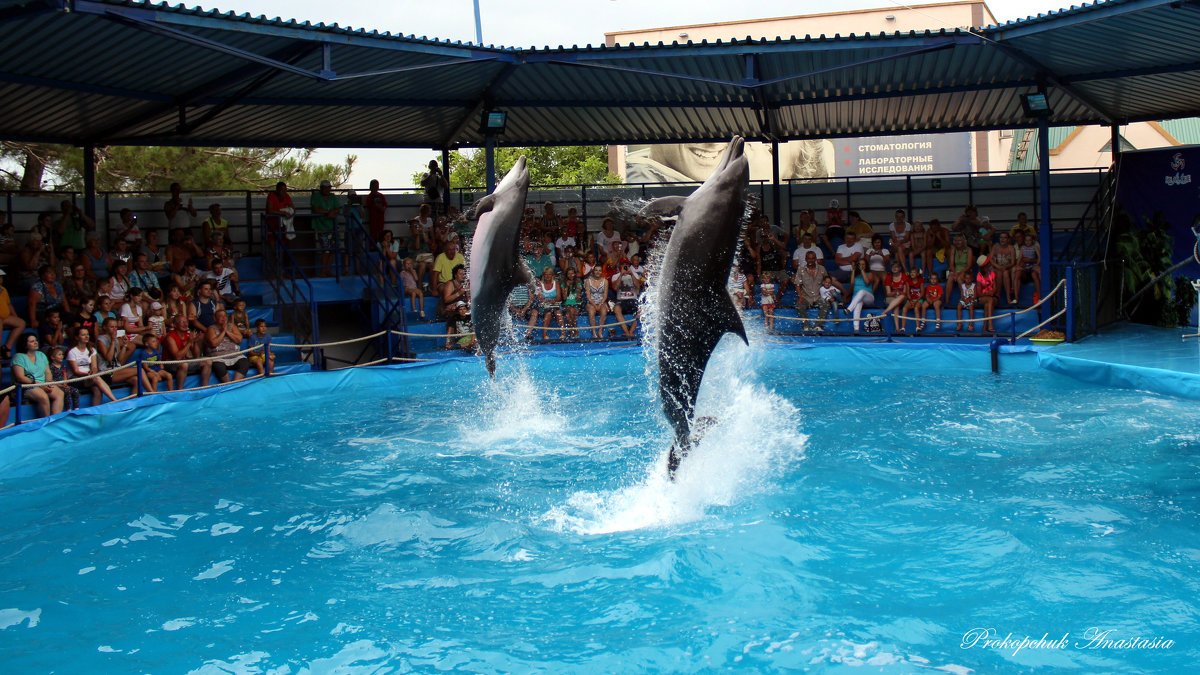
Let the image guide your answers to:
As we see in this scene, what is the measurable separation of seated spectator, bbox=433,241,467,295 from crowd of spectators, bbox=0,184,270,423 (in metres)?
2.85

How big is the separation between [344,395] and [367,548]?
6.04 m

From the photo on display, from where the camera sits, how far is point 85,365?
10062mm

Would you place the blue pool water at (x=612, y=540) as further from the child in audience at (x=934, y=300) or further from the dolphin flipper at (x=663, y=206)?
the child in audience at (x=934, y=300)

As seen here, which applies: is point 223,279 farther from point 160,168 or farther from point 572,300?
point 160,168

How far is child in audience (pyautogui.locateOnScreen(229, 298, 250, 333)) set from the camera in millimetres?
12203

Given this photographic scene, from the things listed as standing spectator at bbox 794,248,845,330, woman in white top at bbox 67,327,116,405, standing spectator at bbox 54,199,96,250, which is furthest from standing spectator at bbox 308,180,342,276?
standing spectator at bbox 794,248,845,330

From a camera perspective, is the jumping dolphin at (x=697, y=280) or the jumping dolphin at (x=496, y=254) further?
the jumping dolphin at (x=496, y=254)

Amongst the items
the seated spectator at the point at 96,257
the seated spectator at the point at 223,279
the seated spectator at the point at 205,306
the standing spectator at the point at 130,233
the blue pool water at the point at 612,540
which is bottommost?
the blue pool water at the point at 612,540

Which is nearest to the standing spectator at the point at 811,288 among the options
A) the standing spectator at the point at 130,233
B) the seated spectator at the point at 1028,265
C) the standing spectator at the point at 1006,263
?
the standing spectator at the point at 1006,263

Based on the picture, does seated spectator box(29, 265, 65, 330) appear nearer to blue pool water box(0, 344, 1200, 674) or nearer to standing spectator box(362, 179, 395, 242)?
blue pool water box(0, 344, 1200, 674)

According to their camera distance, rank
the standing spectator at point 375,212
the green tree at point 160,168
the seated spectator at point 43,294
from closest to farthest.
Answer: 1. the seated spectator at point 43,294
2. the standing spectator at point 375,212
3. the green tree at point 160,168

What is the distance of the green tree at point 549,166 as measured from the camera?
33.6m

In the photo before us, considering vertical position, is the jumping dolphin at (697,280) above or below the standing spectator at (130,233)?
below

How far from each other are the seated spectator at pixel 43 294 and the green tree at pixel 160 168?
7.23m
